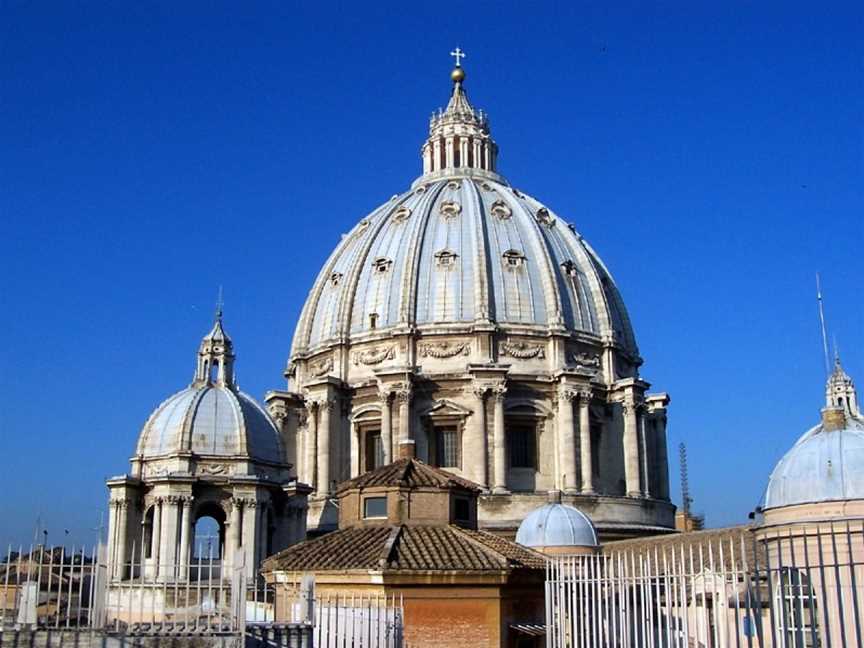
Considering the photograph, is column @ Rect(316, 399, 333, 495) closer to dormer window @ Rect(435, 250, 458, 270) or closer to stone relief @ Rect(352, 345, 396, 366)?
stone relief @ Rect(352, 345, 396, 366)

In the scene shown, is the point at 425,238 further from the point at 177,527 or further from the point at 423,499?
the point at 423,499

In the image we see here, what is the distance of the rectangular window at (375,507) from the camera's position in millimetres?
26111

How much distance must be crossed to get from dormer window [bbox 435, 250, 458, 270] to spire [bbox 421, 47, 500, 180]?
982cm

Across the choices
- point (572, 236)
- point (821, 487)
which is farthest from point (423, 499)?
point (572, 236)

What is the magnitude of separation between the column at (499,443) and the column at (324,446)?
27.2 feet

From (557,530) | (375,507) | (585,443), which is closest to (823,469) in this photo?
(375,507)

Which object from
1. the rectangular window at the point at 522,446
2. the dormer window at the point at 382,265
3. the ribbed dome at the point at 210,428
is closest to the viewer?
the ribbed dome at the point at 210,428

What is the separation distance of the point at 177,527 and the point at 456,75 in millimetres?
39529

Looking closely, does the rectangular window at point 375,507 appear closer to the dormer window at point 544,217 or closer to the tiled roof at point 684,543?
the tiled roof at point 684,543

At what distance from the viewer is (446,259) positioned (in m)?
54.1

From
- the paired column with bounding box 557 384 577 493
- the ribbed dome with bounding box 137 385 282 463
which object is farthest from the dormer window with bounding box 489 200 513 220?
the ribbed dome with bounding box 137 385 282 463

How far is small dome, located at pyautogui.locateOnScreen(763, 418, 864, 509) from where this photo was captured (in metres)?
22.6

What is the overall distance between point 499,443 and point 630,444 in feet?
25.1

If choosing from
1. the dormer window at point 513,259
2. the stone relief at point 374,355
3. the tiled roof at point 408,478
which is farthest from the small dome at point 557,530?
the dormer window at point 513,259
